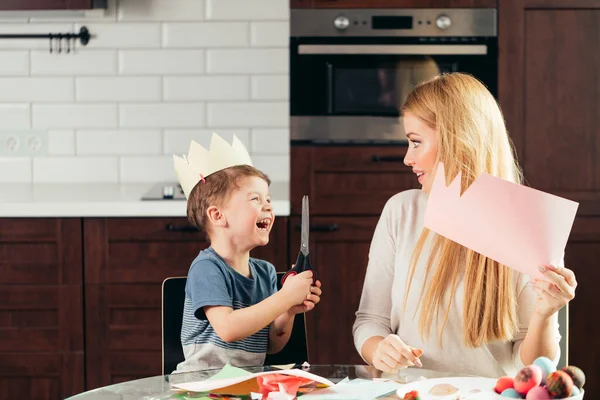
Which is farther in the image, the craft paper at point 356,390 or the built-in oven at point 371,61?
the built-in oven at point 371,61

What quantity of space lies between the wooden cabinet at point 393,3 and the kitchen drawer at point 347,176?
487mm

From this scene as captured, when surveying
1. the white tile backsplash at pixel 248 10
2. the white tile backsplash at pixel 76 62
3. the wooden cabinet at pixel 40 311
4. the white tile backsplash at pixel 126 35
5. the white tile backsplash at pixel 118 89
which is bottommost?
the wooden cabinet at pixel 40 311

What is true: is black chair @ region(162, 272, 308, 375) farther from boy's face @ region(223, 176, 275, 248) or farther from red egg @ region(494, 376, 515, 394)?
red egg @ region(494, 376, 515, 394)

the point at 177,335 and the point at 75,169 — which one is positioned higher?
the point at 75,169

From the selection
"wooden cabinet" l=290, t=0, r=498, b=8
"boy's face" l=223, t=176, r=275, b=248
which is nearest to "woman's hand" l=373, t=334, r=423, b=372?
"boy's face" l=223, t=176, r=275, b=248

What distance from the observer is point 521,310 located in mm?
1697

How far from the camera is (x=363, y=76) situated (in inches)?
120

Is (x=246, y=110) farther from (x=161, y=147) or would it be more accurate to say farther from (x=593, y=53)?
(x=593, y=53)

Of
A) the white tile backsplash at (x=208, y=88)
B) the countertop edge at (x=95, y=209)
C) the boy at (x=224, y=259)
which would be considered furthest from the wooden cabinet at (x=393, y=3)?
the boy at (x=224, y=259)

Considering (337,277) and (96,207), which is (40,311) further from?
(337,277)

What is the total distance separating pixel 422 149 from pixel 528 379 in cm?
71

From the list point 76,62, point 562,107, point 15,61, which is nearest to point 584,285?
point 562,107

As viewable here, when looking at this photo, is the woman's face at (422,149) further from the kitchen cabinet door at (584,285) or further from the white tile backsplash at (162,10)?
the white tile backsplash at (162,10)

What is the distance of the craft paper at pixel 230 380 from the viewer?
1339 millimetres
